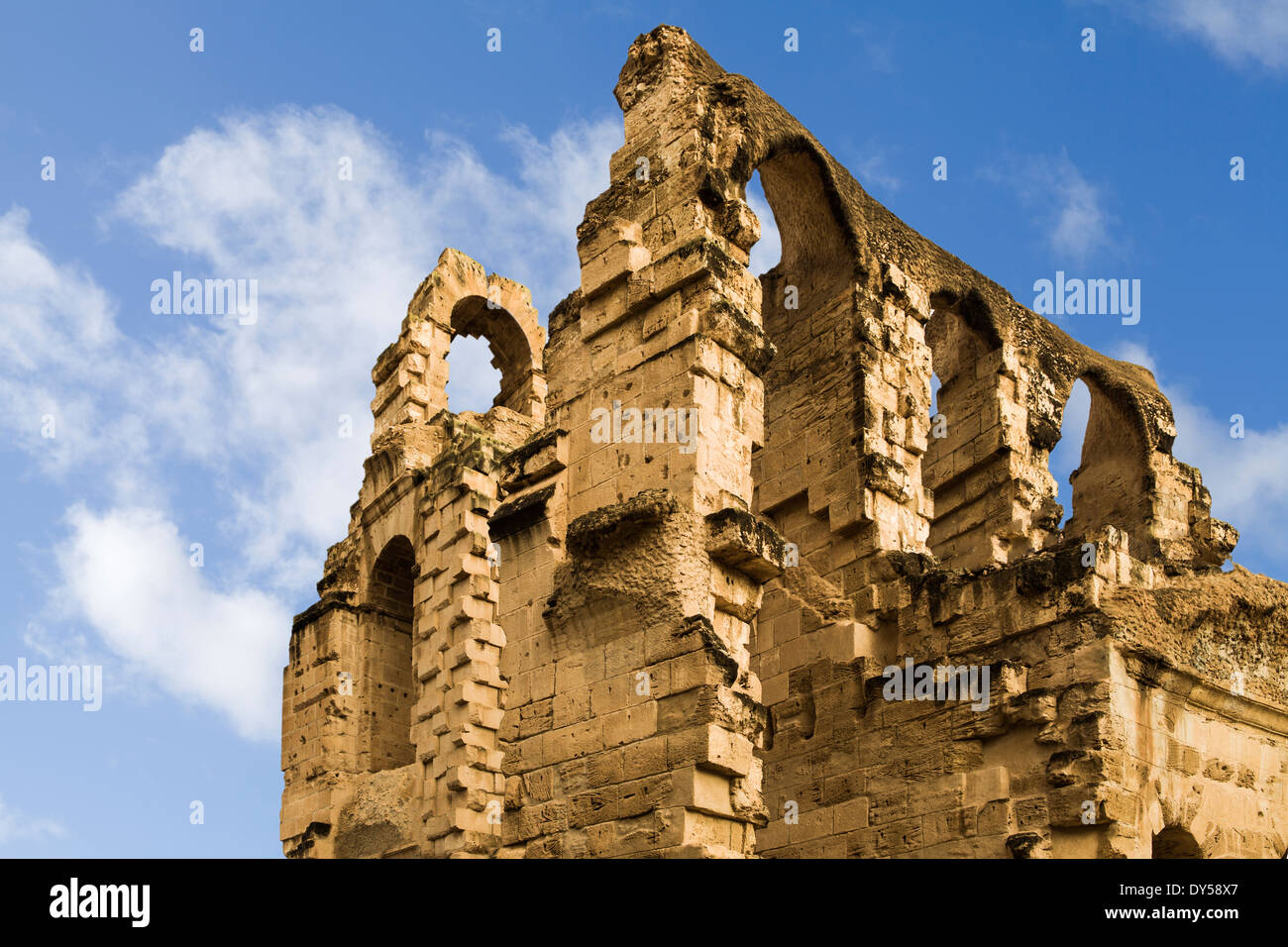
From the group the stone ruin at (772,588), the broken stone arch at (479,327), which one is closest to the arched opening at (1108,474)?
the stone ruin at (772,588)

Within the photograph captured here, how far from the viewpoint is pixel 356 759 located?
1350 cm

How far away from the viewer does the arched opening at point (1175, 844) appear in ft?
31.5

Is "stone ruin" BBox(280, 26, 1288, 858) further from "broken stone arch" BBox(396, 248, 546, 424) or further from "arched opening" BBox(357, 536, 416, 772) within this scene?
→ "broken stone arch" BBox(396, 248, 546, 424)

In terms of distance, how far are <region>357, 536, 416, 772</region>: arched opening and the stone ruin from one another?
0.04 metres

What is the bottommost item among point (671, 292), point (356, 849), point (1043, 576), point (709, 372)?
point (356, 849)

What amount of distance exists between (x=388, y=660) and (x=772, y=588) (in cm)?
451

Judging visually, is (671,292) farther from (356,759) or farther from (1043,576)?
(356,759)

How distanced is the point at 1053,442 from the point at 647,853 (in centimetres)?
768

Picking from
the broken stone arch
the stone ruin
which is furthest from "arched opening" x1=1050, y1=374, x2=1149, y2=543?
the broken stone arch

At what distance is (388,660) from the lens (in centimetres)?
1416

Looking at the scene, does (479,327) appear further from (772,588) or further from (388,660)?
(772,588)

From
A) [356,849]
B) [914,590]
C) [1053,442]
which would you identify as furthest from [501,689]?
[1053,442]

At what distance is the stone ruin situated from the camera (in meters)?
8.25

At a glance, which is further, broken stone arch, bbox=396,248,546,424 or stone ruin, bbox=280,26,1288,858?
broken stone arch, bbox=396,248,546,424
